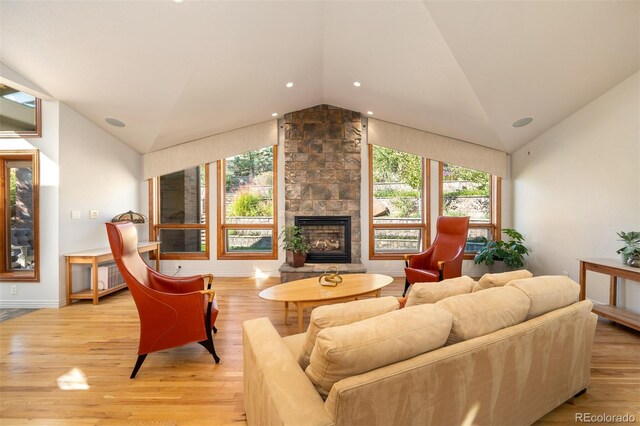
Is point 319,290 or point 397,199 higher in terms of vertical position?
point 397,199

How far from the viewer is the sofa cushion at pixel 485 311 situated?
1.46 m

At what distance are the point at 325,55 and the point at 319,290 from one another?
3.02 metres

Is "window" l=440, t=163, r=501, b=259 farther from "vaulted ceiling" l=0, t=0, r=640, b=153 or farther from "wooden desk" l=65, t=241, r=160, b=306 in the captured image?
"wooden desk" l=65, t=241, r=160, b=306

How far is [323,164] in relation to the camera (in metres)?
5.80

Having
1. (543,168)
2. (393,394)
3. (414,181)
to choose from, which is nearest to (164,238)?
(414,181)

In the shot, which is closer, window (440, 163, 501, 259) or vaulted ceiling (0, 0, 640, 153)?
vaulted ceiling (0, 0, 640, 153)

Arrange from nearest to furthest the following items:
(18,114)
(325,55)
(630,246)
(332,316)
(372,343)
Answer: (372,343), (332,316), (630,246), (18,114), (325,55)

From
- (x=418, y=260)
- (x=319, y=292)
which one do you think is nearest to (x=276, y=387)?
(x=319, y=292)

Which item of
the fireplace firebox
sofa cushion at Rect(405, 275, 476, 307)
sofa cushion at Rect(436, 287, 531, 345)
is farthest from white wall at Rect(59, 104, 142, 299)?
sofa cushion at Rect(436, 287, 531, 345)

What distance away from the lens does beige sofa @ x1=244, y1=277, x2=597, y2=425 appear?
1.12m

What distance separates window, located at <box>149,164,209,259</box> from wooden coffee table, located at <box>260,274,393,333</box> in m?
3.19

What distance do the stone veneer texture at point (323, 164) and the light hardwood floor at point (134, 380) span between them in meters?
2.55

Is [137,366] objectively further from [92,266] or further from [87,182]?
[87,182]

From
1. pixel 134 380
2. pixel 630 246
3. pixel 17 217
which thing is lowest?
pixel 134 380
